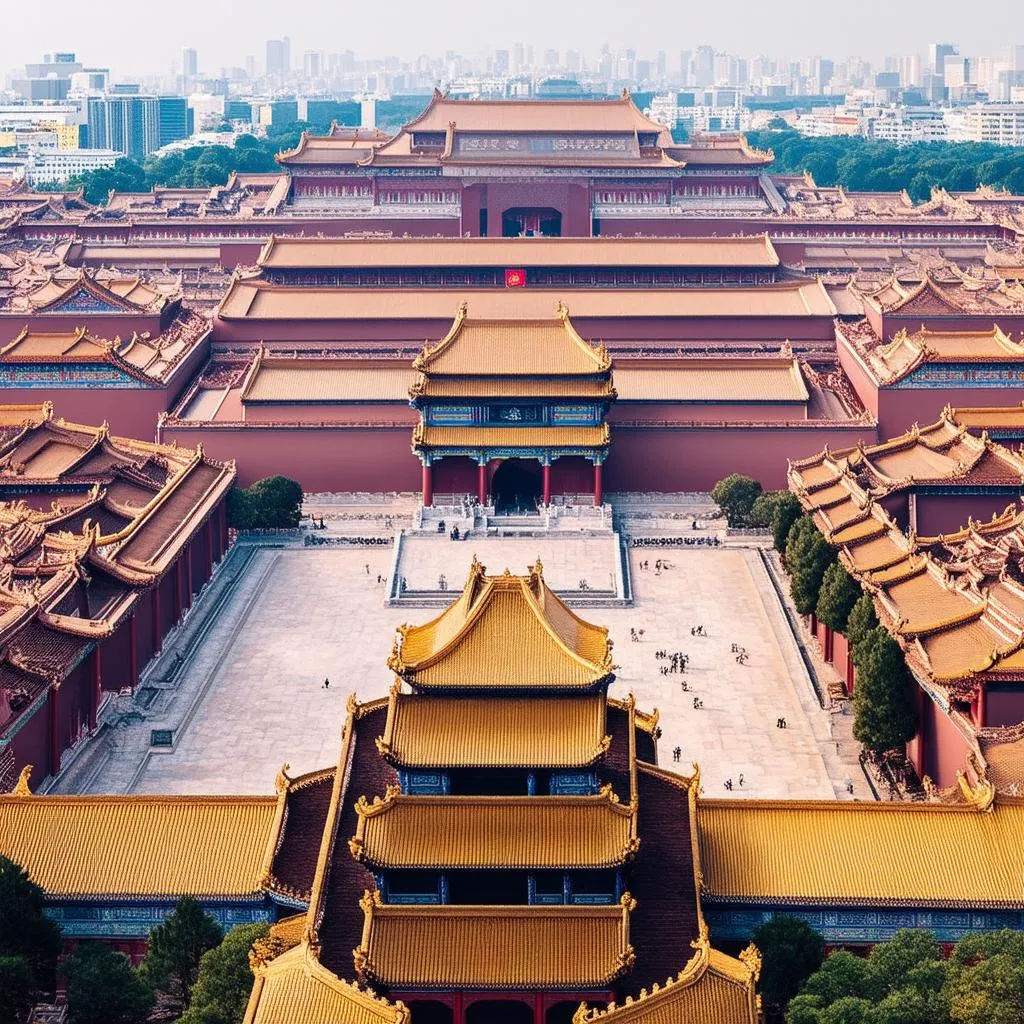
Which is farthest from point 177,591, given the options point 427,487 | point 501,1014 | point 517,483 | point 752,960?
point 752,960

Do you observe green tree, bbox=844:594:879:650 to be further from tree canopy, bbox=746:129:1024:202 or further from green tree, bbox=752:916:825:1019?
tree canopy, bbox=746:129:1024:202

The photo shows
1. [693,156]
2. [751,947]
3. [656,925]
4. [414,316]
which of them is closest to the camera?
[751,947]

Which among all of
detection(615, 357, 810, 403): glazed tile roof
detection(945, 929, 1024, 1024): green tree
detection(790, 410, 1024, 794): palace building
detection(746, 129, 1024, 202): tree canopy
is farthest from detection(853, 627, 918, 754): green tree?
detection(746, 129, 1024, 202): tree canopy

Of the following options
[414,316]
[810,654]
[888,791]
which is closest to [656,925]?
[888,791]

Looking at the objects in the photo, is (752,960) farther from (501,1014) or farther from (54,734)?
(54,734)

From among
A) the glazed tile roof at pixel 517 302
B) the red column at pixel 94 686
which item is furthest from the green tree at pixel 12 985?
the glazed tile roof at pixel 517 302

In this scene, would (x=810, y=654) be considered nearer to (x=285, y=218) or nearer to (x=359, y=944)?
(x=359, y=944)

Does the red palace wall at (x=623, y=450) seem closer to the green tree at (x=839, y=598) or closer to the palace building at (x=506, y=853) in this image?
the green tree at (x=839, y=598)
